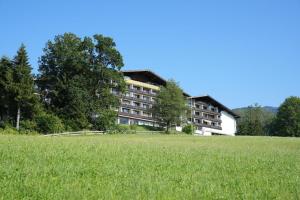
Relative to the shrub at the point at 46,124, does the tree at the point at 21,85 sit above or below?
above

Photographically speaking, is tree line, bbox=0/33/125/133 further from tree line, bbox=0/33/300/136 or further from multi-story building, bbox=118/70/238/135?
multi-story building, bbox=118/70/238/135

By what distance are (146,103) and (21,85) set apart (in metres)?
65.8

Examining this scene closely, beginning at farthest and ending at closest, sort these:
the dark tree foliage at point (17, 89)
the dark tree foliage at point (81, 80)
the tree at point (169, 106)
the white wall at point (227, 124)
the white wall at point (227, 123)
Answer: the white wall at point (227, 123) < the white wall at point (227, 124) < the tree at point (169, 106) < the dark tree foliage at point (81, 80) < the dark tree foliage at point (17, 89)

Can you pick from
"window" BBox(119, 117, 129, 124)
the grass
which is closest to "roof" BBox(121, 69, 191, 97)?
"window" BBox(119, 117, 129, 124)

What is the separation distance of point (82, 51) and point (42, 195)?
77191mm

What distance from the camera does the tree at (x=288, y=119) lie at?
13562cm

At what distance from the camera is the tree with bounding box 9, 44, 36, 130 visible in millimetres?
71312

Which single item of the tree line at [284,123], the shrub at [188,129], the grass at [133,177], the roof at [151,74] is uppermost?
the roof at [151,74]

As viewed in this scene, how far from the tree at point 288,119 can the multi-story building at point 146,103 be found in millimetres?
18812

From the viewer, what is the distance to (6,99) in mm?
72625

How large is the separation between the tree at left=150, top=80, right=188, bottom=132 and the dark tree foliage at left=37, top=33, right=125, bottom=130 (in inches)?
670

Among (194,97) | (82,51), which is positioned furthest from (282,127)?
(82,51)

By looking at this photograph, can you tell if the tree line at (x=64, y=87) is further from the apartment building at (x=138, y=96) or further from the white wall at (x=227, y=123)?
the white wall at (x=227, y=123)

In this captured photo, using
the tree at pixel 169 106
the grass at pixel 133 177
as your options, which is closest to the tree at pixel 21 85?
the tree at pixel 169 106
